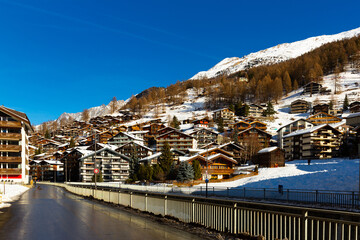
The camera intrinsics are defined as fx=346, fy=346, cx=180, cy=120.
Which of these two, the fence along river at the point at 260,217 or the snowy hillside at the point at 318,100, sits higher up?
the snowy hillside at the point at 318,100

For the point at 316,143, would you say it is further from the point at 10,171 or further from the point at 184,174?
the point at 10,171

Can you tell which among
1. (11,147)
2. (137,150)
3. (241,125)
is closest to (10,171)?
(11,147)

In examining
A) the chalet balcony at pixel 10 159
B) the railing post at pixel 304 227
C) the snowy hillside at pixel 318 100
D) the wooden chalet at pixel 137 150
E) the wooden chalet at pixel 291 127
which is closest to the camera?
the railing post at pixel 304 227

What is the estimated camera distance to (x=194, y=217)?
1370 cm

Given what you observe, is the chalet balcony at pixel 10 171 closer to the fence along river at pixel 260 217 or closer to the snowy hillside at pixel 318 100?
the fence along river at pixel 260 217

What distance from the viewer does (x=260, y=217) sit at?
999 centimetres

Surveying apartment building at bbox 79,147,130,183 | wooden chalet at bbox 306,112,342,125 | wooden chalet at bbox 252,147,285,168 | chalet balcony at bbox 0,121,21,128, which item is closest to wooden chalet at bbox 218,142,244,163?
wooden chalet at bbox 252,147,285,168

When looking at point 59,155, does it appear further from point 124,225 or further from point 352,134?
point 124,225

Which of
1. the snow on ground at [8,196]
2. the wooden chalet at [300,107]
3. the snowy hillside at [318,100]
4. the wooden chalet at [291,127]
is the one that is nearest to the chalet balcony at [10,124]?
the snow on ground at [8,196]

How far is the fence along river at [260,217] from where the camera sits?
7.71 metres

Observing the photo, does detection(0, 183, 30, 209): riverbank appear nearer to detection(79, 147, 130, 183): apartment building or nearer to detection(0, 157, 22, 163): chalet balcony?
detection(0, 157, 22, 163): chalet balcony

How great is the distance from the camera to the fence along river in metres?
7.71

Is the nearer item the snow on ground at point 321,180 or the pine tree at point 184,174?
the snow on ground at point 321,180

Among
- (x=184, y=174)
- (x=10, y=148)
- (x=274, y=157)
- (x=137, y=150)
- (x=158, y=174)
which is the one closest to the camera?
(x=184, y=174)
